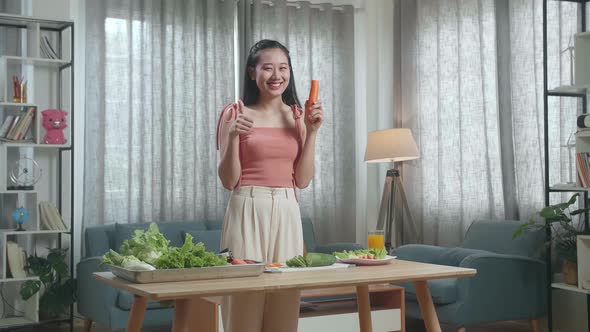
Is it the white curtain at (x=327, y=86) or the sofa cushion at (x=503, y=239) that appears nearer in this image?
the sofa cushion at (x=503, y=239)

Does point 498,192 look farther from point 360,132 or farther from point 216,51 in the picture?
point 216,51

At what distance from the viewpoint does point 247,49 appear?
600 centimetres

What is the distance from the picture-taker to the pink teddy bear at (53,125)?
4.94 metres

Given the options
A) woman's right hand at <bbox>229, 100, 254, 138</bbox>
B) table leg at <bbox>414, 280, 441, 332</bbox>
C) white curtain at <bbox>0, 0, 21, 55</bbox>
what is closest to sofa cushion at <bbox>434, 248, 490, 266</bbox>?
table leg at <bbox>414, 280, 441, 332</bbox>

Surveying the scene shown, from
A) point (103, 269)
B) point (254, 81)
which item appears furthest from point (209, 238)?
point (254, 81)

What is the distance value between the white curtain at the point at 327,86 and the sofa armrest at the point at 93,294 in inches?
79.8

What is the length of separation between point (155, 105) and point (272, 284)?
4.04 meters

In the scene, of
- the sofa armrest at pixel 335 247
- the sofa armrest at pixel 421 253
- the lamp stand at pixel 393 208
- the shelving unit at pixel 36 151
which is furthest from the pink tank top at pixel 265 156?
the lamp stand at pixel 393 208

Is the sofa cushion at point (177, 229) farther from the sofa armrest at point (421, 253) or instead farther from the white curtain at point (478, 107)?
the white curtain at point (478, 107)

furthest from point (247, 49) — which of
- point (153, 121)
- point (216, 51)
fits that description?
point (153, 121)

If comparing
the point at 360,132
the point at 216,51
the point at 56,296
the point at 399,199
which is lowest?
the point at 56,296

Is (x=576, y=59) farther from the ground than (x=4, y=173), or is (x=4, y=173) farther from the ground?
(x=576, y=59)

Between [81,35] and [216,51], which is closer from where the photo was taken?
[81,35]

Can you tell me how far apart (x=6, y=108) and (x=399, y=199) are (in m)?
3.01
